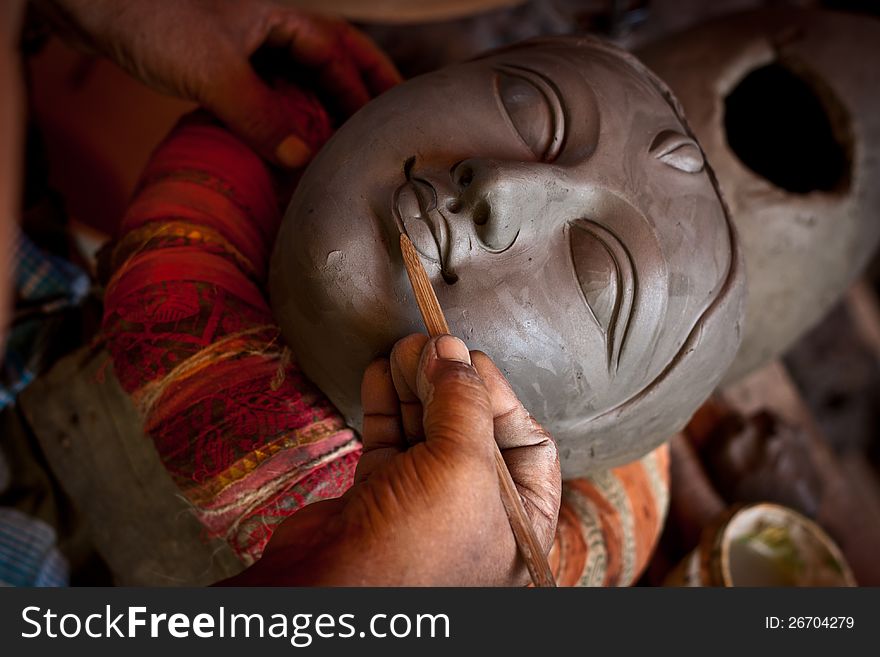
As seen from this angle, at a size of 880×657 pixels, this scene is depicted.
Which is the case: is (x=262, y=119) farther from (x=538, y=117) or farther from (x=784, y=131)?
(x=784, y=131)

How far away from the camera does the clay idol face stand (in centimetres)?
116

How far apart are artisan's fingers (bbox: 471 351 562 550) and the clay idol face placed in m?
0.11

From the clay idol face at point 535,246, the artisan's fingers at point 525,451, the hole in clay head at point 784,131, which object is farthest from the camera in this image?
the hole in clay head at point 784,131

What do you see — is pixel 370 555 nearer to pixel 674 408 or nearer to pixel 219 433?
pixel 219 433

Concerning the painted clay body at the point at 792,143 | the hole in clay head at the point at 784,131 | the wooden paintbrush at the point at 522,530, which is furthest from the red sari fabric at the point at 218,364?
the hole in clay head at the point at 784,131

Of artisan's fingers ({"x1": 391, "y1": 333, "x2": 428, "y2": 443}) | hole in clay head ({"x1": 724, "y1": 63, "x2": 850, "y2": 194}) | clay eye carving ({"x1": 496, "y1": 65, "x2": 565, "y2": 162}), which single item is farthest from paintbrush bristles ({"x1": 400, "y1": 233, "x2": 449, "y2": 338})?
hole in clay head ({"x1": 724, "y1": 63, "x2": 850, "y2": 194})

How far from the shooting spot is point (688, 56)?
6.54ft

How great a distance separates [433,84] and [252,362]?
60 centimetres

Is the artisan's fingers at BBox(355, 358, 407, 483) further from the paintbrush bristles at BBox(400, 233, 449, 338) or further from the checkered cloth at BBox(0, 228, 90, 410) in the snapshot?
the checkered cloth at BBox(0, 228, 90, 410)

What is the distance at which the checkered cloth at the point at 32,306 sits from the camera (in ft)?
5.27

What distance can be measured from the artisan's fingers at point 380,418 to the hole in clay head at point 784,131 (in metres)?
1.47

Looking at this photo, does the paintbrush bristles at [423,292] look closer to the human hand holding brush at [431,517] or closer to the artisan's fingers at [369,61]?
the human hand holding brush at [431,517]

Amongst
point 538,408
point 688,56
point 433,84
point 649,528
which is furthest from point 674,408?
point 688,56

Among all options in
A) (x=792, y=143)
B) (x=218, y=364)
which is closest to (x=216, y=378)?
(x=218, y=364)
